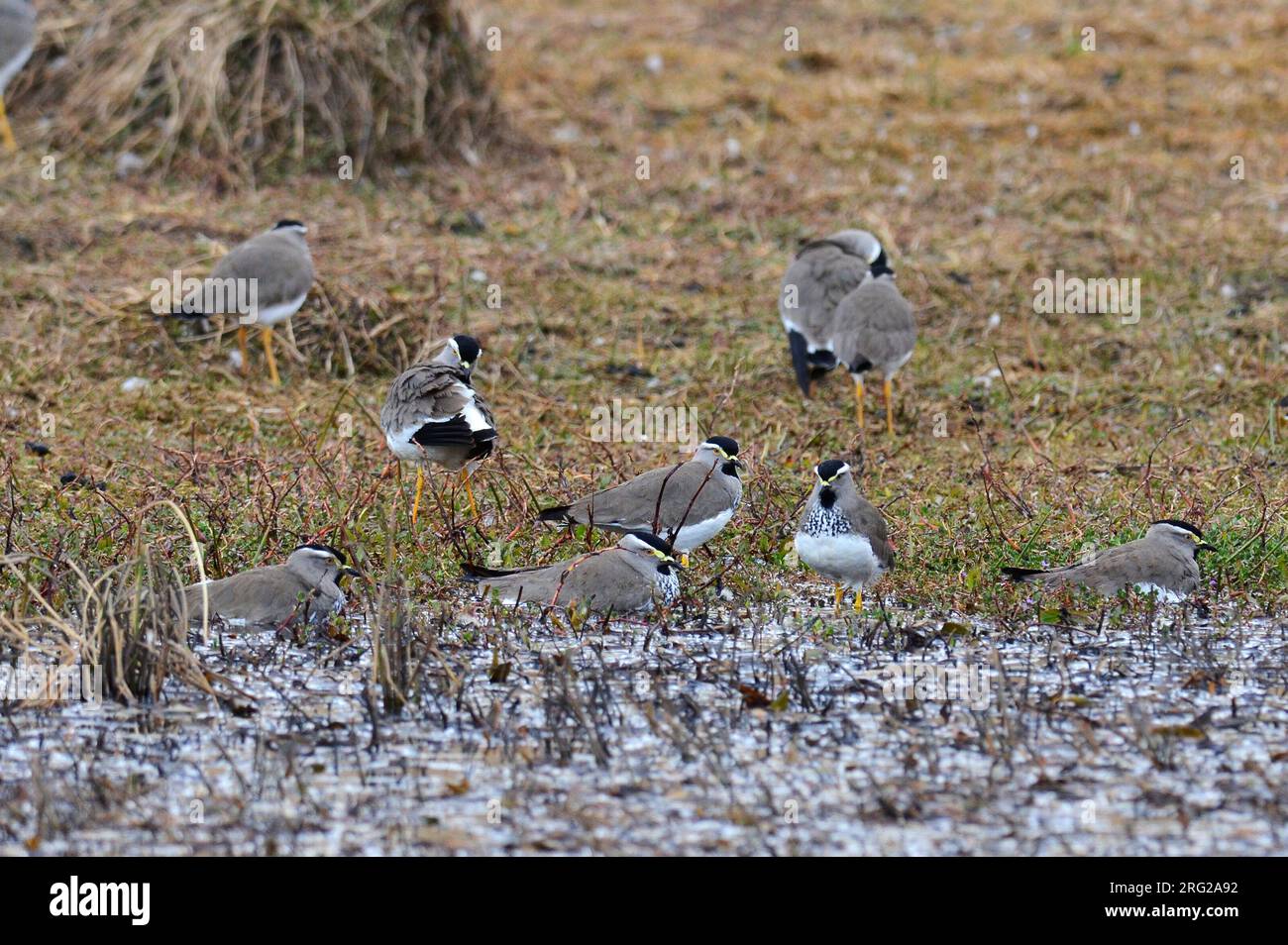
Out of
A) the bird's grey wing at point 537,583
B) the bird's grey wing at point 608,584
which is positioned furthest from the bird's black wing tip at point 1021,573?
the bird's grey wing at point 537,583

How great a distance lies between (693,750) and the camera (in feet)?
17.4

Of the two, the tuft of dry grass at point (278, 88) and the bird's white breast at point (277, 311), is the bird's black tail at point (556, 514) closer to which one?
the bird's white breast at point (277, 311)

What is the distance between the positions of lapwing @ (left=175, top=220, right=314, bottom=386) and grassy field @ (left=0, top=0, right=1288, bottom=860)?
30 cm

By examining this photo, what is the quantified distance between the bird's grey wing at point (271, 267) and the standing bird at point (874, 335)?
2857 millimetres

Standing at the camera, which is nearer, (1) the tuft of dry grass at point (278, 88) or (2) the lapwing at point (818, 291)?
(2) the lapwing at point (818, 291)

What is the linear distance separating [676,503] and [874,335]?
2300mm

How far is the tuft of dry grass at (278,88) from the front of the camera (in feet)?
39.7

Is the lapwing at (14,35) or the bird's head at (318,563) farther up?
the lapwing at (14,35)

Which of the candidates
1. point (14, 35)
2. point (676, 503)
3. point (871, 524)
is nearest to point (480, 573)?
point (676, 503)

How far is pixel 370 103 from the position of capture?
12.2m

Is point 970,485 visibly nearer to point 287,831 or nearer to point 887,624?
point 887,624

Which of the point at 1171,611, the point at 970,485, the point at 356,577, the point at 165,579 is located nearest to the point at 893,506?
the point at 970,485

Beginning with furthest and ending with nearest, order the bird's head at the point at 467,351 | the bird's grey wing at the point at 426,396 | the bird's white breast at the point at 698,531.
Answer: the bird's head at the point at 467,351, the bird's grey wing at the point at 426,396, the bird's white breast at the point at 698,531

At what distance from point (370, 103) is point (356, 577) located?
6242 mm
